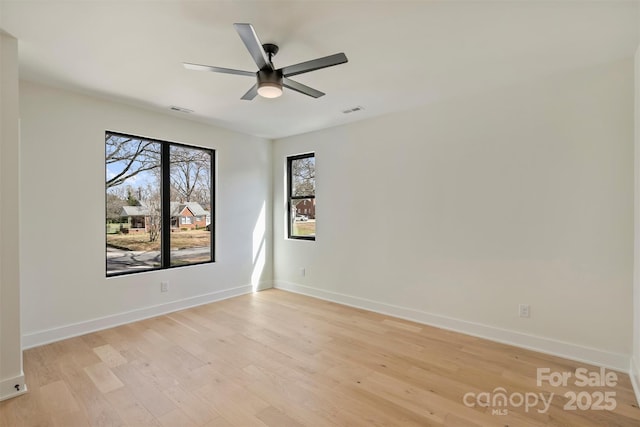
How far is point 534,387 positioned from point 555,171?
1.83 m

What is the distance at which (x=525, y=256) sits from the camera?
116 inches

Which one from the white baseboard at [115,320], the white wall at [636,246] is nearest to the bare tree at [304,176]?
the white baseboard at [115,320]

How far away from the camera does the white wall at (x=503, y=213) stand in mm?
2590

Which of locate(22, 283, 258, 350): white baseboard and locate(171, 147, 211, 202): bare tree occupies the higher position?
locate(171, 147, 211, 202): bare tree

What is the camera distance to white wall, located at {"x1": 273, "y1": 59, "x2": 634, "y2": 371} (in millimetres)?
A: 2590

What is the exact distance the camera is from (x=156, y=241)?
13.0ft

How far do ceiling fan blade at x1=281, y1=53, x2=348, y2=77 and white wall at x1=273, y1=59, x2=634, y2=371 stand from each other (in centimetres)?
191

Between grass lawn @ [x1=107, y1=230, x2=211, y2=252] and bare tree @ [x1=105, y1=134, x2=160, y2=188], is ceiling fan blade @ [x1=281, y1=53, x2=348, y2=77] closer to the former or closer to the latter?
bare tree @ [x1=105, y1=134, x2=160, y2=188]

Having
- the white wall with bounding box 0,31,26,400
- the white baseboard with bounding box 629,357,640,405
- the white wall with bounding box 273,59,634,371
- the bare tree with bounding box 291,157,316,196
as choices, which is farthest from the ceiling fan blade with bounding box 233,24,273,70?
the white baseboard with bounding box 629,357,640,405

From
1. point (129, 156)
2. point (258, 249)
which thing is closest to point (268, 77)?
point (129, 156)

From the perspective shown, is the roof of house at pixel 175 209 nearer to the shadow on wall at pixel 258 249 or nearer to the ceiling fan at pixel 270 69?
the shadow on wall at pixel 258 249

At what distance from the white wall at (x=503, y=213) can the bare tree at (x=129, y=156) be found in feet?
7.88

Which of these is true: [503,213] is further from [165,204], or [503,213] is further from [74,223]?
[74,223]

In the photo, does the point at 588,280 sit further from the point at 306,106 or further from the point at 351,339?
the point at 306,106
